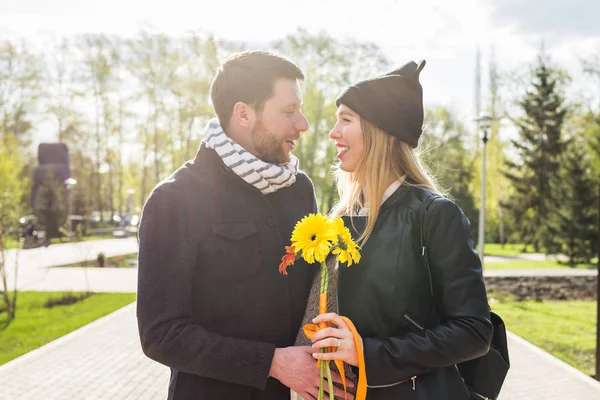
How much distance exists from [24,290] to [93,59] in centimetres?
2573

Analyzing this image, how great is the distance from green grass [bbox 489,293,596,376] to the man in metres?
6.61

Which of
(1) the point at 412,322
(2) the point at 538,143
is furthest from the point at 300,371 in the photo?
(2) the point at 538,143

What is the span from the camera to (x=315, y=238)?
1811 mm

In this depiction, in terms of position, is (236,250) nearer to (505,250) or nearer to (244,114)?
(244,114)

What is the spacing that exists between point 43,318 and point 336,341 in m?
10.4

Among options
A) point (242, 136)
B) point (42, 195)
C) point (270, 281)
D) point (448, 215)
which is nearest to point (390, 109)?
point (448, 215)

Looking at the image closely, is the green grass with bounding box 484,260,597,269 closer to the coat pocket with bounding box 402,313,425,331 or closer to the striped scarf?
the striped scarf

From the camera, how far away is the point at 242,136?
237 centimetres

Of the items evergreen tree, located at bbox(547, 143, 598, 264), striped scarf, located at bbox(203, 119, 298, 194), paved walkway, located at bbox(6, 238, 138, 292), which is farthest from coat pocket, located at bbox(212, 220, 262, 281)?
evergreen tree, located at bbox(547, 143, 598, 264)

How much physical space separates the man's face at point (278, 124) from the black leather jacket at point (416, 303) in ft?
1.91

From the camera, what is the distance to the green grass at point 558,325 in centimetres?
835

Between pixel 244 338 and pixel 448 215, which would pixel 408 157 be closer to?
pixel 448 215

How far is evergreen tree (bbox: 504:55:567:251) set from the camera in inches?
1369

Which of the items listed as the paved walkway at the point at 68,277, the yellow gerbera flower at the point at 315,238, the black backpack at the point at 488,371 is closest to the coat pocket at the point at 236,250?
the yellow gerbera flower at the point at 315,238
